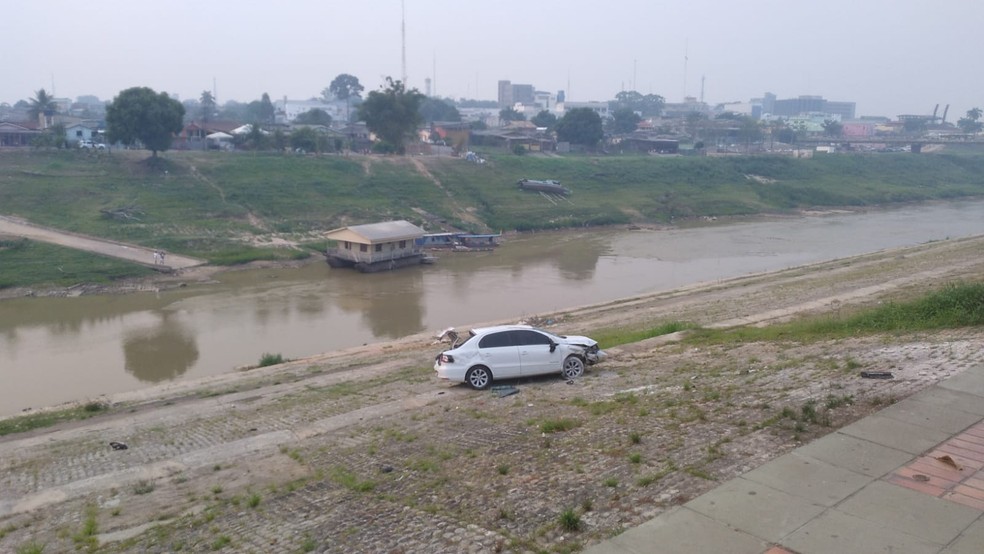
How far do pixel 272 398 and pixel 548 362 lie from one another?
6186mm

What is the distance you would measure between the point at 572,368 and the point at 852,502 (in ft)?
26.7

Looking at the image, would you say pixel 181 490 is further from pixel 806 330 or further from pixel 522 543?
pixel 806 330

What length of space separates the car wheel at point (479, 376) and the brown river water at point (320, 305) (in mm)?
12654

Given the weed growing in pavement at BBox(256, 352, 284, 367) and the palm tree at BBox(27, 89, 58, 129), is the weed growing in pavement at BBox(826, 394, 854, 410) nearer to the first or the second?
the weed growing in pavement at BBox(256, 352, 284, 367)

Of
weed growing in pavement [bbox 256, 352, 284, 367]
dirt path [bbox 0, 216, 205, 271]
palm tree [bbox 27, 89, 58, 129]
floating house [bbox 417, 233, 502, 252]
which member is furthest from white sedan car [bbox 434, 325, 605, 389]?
palm tree [bbox 27, 89, 58, 129]

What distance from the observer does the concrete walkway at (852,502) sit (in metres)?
7.52

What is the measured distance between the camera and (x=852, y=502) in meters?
8.34

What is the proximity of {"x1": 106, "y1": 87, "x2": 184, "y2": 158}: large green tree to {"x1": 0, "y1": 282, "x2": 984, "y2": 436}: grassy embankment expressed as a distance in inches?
1716

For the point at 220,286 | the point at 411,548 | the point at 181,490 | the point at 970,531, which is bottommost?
the point at 220,286

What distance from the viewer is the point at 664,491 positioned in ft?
29.5

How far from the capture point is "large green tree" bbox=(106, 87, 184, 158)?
56438 millimetres

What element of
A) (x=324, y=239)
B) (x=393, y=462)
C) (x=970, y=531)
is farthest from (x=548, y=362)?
(x=324, y=239)

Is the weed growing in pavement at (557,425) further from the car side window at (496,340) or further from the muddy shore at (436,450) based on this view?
the car side window at (496,340)

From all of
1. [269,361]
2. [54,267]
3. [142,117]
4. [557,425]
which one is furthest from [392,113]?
[557,425]
